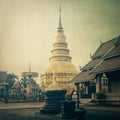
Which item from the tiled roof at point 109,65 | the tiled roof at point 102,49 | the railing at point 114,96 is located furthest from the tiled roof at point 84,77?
the railing at point 114,96

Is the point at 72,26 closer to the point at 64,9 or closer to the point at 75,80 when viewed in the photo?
the point at 64,9

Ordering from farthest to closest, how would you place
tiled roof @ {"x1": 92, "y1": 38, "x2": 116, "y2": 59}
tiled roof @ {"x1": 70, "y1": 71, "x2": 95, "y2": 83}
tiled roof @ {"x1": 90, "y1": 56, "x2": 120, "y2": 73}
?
tiled roof @ {"x1": 92, "y1": 38, "x2": 116, "y2": 59}
tiled roof @ {"x1": 70, "y1": 71, "x2": 95, "y2": 83}
tiled roof @ {"x1": 90, "y1": 56, "x2": 120, "y2": 73}

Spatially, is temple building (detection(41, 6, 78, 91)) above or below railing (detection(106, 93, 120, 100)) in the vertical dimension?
above

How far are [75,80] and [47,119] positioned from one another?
10.7m

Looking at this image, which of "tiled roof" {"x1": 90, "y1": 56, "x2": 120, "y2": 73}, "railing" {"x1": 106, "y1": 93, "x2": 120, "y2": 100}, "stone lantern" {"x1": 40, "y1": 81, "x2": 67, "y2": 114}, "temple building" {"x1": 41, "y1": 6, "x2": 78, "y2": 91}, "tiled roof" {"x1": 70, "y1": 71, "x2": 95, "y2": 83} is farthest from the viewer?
"temple building" {"x1": 41, "y1": 6, "x2": 78, "y2": 91}

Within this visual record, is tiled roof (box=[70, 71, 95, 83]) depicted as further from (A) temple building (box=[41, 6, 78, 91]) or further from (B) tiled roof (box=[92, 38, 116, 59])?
(A) temple building (box=[41, 6, 78, 91])

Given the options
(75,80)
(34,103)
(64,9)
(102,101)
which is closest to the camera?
(64,9)

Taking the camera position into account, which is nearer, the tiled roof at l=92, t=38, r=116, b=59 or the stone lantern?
the stone lantern

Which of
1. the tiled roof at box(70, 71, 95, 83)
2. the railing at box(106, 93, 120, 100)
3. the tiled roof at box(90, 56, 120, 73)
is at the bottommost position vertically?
the railing at box(106, 93, 120, 100)

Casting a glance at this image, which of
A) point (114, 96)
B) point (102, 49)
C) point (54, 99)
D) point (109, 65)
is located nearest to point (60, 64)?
point (102, 49)

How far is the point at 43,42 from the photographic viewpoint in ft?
42.0

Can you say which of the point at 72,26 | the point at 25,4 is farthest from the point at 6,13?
the point at 72,26

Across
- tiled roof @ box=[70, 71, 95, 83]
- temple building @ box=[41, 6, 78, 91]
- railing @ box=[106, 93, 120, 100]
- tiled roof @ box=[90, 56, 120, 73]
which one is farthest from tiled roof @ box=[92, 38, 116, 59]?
temple building @ box=[41, 6, 78, 91]

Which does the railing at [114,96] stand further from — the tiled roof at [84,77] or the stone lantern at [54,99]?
the tiled roof at [84,77]
